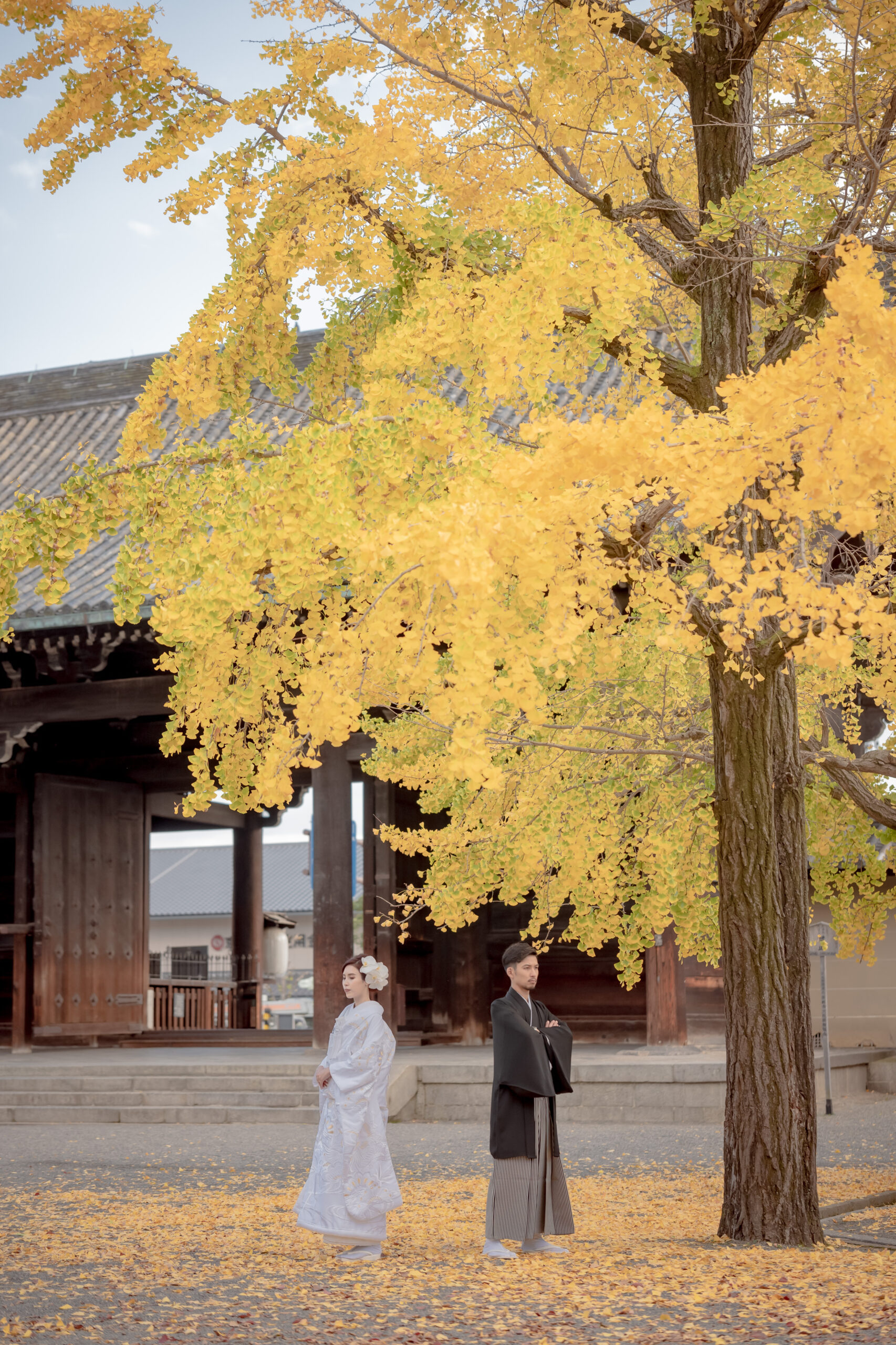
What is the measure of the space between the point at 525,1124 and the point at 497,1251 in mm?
553

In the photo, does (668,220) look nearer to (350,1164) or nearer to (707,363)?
(707,363)

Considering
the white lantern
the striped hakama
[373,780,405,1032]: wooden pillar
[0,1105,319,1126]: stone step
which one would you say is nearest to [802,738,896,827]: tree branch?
the striped hakama

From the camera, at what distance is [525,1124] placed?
19.5ft

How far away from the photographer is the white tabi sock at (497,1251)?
584 centimetres

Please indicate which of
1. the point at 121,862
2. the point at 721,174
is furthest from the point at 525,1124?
the point at 121,862

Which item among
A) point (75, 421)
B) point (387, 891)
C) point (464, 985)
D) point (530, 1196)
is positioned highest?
point (75, 421)

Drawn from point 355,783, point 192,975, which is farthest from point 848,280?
point 192,975

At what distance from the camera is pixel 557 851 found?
22.3 feet

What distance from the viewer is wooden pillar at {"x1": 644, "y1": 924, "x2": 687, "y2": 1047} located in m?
12.7

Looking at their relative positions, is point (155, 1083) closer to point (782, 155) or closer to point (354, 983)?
point (354, 983)

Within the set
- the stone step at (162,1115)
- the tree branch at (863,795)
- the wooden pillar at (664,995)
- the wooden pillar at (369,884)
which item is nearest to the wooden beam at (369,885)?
the wooden pillar at (369,884)

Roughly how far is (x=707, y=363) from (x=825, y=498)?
2.64 meters

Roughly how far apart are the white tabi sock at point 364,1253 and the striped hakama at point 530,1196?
49cm

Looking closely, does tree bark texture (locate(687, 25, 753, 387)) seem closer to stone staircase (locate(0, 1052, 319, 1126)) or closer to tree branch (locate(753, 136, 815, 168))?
tree branch (locate(753, 136, 815, 168))
